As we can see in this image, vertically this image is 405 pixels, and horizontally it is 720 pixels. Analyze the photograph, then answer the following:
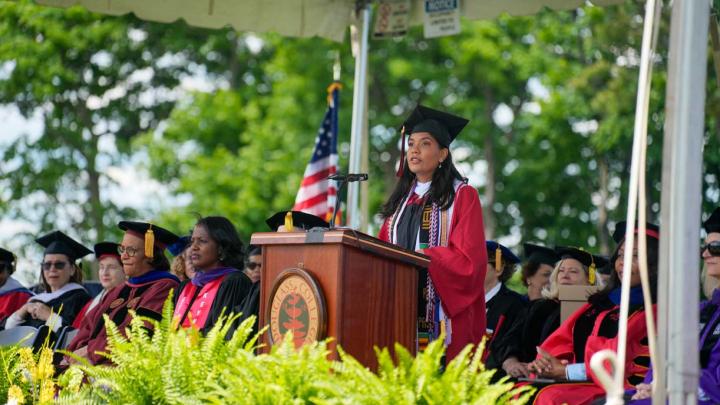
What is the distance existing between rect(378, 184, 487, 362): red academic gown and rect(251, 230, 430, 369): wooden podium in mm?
506

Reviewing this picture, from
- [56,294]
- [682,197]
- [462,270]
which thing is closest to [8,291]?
[56,294]

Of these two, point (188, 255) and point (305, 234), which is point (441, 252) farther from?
point (188, 255)

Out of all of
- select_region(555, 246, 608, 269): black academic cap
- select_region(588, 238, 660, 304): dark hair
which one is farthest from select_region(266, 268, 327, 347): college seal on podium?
select_region(555, 246, 608, 269): black academic cap

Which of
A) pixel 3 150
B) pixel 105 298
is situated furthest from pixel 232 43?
pixel 105 298

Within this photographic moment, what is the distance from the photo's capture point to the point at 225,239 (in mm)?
7402

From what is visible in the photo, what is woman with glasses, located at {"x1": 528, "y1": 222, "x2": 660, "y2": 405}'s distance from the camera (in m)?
5.81

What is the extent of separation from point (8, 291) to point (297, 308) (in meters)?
5.88

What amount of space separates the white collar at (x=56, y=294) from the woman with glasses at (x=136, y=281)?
3.66ft

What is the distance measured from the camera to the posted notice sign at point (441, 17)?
894cm

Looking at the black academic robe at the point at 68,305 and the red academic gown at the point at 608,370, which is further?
the black academic robe at the point at 68,305

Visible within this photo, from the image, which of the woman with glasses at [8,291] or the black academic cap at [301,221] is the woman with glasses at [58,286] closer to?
the woman with glasses at [8,291]

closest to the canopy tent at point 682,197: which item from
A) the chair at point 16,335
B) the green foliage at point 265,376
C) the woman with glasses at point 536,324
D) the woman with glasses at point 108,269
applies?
the green foliage at point 265,376

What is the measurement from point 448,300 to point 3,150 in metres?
22.9

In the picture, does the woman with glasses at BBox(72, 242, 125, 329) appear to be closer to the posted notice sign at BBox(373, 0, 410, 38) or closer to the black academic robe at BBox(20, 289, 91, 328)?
the black academic robe at BBox(20, 289, 91, 328)
